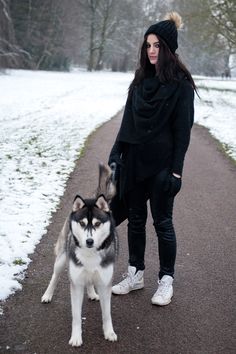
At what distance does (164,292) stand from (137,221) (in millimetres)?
735

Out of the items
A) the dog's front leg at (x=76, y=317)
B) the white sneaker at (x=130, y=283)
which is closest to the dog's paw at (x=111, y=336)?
the dog's front leg at (x=76, y=317)

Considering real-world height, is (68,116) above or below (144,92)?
below

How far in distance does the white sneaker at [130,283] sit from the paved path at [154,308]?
64mm

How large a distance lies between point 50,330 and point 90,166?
21.3ft

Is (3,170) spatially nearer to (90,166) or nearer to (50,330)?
(90,166)

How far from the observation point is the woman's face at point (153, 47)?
13.0ft

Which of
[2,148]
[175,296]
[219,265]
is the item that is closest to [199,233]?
[219,265]

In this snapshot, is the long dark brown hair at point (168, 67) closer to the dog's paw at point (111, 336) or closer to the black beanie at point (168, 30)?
the black beanie at point (168, 30)

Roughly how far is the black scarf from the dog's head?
800mm

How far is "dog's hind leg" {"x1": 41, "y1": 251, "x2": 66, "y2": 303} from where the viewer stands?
164 inches

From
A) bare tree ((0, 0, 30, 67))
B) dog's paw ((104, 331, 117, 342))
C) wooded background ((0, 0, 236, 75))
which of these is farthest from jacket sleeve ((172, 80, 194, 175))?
bare tree ((0, 0, 30, 67))

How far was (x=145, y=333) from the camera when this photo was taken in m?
3.87

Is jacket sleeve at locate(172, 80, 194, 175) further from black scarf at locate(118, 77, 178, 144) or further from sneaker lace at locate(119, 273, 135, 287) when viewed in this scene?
sneaker lace at locate(119, 273, 135, 287)

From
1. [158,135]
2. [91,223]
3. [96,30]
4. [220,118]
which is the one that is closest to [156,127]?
[158,135]
